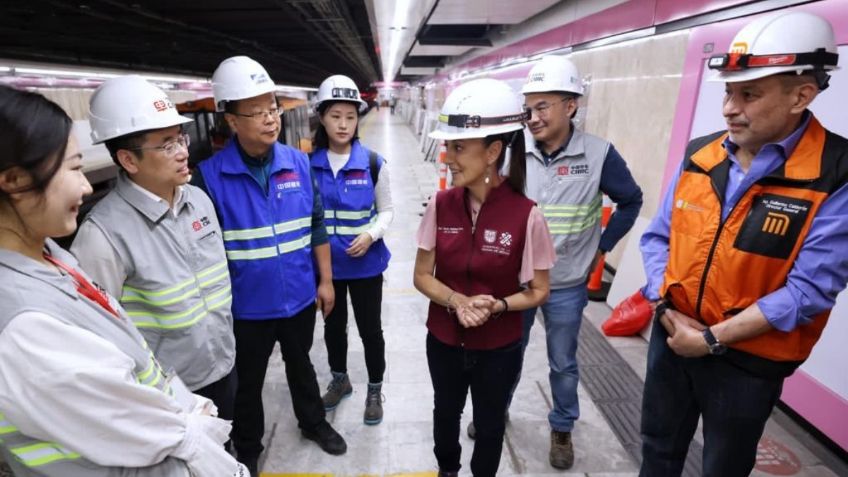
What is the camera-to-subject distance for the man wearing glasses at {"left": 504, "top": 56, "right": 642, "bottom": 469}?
2.39m

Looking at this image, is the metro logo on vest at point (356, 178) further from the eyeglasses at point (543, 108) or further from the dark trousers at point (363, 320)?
the eyeglasses at point (543, 108)

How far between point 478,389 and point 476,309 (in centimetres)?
45

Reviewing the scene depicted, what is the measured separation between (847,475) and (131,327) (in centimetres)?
377

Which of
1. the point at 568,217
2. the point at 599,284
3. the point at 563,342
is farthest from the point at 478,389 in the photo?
the point at 599,284

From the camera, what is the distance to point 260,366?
2295mm

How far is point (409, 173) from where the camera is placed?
467 inches

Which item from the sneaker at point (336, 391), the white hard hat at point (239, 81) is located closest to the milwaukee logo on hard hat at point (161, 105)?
the white hard hat at point (239, 81)

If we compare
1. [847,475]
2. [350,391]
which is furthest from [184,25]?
[847,475]

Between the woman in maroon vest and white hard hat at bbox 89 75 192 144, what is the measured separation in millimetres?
1045

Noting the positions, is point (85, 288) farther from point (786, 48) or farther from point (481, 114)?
point (786, 48)

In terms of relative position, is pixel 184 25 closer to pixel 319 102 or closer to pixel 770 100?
pixel 319 102

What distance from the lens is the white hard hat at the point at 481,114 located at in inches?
67.4

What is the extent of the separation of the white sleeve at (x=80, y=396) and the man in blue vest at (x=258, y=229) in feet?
3.42

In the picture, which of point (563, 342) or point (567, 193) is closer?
point (567, 193)
